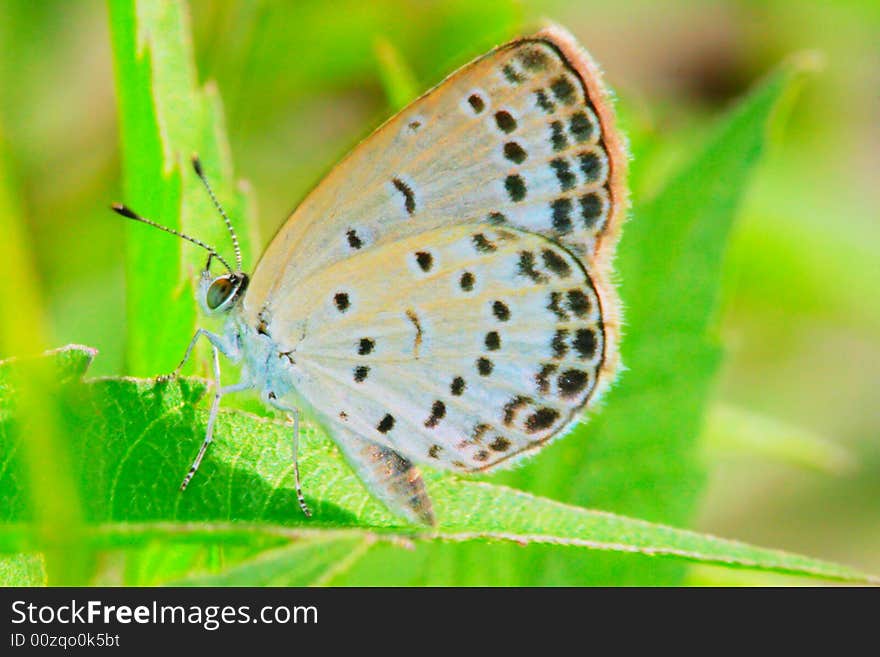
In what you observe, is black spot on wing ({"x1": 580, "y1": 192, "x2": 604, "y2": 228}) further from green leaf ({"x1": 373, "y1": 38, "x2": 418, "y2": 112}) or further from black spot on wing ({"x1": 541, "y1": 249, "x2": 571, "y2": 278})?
green leaf ({"x1": 373, "y1": 38, "x2": 418, "y2": 112})

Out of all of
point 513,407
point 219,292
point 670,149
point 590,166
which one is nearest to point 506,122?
point 590,166

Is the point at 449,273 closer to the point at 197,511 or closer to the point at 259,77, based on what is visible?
the point at 197,511

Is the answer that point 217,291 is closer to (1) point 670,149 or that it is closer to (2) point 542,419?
(2) point 542,419

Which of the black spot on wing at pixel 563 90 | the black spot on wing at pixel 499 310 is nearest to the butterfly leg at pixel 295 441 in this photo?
the black spot on wing at pixel 499 310

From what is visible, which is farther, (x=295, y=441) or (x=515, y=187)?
(x=515, y=187)

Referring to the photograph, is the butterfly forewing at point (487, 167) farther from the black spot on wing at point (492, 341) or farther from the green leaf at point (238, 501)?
the green leaf at point (238, 501)

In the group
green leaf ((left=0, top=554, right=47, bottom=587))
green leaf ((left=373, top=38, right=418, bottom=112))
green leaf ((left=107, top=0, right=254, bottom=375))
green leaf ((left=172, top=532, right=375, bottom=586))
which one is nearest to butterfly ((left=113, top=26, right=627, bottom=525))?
green leaf ((left=107, top=0, right=254, bottom=375))
